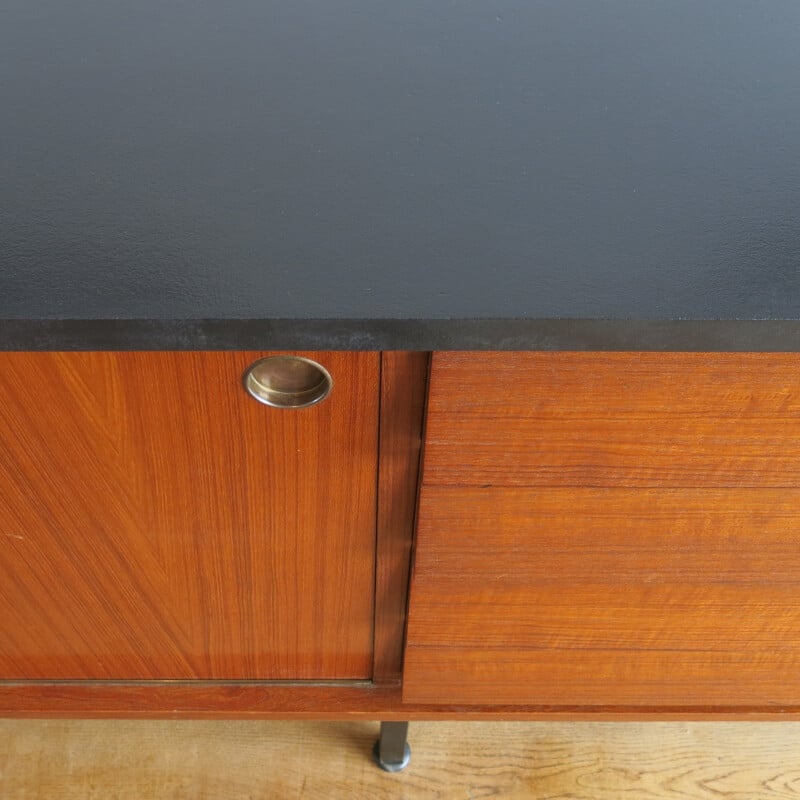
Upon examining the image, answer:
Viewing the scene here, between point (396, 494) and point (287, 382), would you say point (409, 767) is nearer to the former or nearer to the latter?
point (396, 494)

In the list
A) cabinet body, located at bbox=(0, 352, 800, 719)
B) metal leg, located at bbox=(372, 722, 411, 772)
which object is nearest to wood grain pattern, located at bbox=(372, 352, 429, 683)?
cabinet body, located at bbox=(0, 352, 800, 719)

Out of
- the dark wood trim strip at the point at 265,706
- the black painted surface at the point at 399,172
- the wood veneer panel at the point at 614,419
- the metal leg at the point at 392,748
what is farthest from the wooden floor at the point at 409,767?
the black painted surface at the point at 399,172

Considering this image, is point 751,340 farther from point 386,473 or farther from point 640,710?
point 640,710

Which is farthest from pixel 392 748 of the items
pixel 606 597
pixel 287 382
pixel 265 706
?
pixel 287 382

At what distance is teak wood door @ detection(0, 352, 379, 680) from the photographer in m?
0.54

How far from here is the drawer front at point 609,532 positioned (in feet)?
1.72

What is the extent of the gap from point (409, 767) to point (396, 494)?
0.45 meters

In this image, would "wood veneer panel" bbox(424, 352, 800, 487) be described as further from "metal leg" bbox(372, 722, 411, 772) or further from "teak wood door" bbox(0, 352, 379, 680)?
"metal leg" bbox(372, 722, 411, 772)

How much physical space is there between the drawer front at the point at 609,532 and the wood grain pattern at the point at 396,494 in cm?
2

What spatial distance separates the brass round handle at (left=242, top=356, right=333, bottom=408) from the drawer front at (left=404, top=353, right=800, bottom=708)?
7 cm

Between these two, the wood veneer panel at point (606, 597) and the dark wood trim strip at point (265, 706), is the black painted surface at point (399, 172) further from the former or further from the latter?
the dark wood trim strip at point (265, 706)

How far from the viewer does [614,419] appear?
1.77 ft

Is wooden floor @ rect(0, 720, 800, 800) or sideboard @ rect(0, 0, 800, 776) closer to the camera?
sideboard @ rect(0, 0, 800, 776)

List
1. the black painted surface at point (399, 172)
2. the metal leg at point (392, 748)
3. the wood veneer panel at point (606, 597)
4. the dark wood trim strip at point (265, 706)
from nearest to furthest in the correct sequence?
the black painted surface at point (399, 172), the wood veneer panel at point (606, 597), the dark wood trim strip at point (265, 706), the metal leg at point (392, 748)
